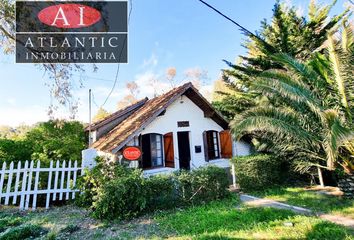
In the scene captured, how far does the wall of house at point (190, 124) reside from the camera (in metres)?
11.1

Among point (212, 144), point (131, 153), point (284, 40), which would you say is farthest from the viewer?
point (212, 144)

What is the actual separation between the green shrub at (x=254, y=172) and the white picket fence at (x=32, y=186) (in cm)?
652

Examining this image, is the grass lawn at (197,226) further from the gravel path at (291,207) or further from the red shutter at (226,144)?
the red shutter at (226,144)

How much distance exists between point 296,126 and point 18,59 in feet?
33.3

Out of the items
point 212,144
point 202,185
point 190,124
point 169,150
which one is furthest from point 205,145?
point 202,185

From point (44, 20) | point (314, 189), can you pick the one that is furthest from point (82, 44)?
point (314, 189)

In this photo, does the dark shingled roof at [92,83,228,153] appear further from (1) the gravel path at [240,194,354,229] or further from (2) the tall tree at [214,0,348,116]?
(1) the gravel path at [240,194,354,229]

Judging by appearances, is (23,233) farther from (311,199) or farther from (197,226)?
(311,199)

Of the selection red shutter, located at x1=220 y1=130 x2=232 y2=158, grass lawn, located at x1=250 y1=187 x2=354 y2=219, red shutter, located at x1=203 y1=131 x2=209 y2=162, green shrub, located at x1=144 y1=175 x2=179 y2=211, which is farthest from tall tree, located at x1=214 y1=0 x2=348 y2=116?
green shrub, located at x1=144 y1=175 x2=179 y2=211

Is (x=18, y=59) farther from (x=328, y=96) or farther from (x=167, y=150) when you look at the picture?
(x=328, y=96)

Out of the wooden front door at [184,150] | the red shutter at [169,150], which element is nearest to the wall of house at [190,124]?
the red shutter at [169,150]

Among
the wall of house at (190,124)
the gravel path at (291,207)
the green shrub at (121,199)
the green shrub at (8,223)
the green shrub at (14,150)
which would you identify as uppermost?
the wall of house at (190,124)

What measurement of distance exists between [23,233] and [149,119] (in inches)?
238

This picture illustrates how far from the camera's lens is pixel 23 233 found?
513cm
